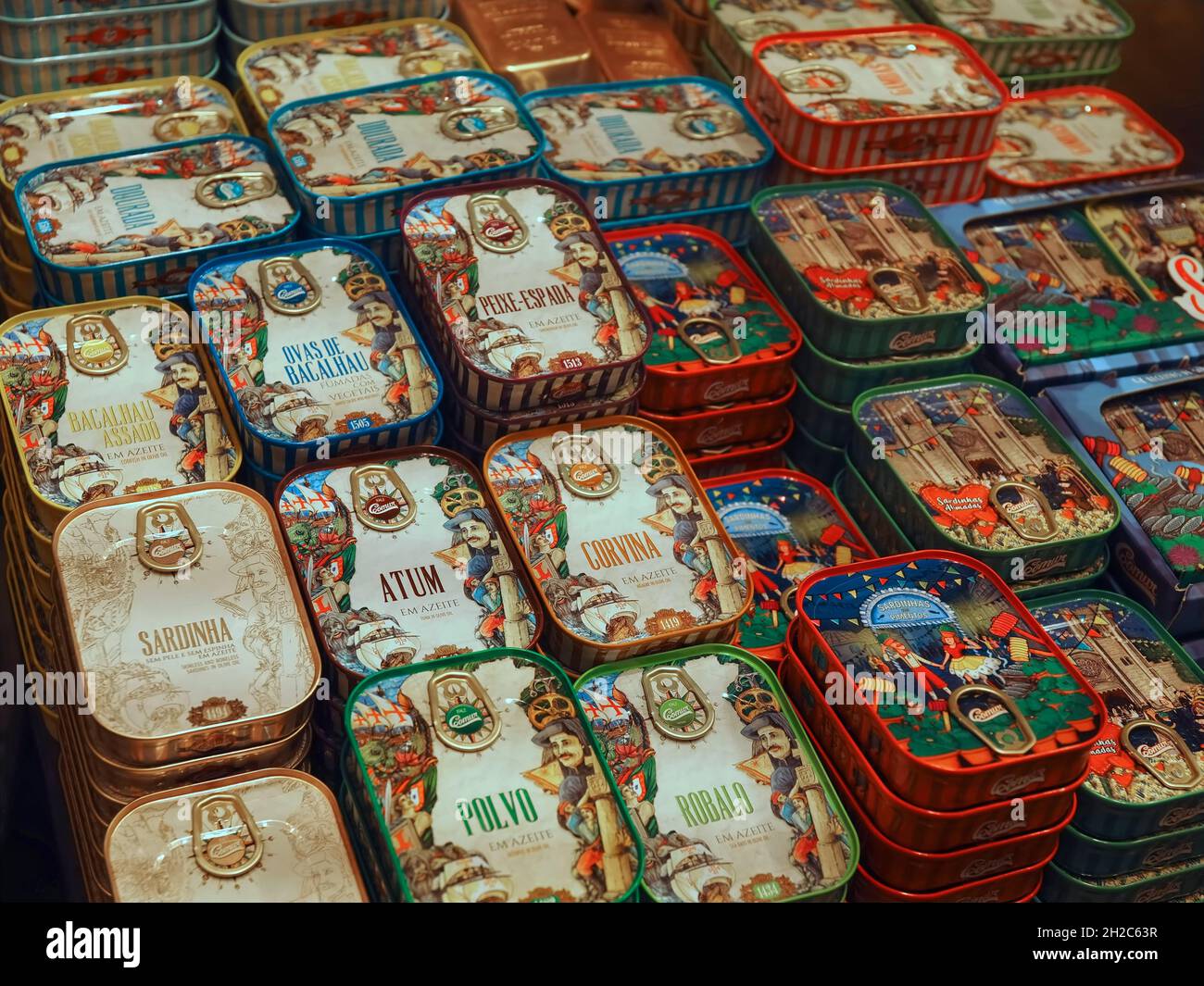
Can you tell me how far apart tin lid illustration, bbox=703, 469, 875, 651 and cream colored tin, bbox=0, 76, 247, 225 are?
1900 millimetres

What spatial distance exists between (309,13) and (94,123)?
80cm

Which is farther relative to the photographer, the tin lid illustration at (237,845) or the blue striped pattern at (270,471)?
the blue striped pattern at (270,471)

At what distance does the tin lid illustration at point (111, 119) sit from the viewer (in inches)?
179

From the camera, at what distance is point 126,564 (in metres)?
3.49

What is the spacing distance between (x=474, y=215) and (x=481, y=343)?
478mm

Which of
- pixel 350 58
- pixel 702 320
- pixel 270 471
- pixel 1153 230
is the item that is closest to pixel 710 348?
pixel 702 320

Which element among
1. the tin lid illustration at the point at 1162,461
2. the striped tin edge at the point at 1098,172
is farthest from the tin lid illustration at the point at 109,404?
the striped tin edge at the point at 1098,172

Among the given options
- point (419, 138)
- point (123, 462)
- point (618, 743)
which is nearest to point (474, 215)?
point (419, 138)

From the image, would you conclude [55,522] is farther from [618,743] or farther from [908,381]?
[908,381]

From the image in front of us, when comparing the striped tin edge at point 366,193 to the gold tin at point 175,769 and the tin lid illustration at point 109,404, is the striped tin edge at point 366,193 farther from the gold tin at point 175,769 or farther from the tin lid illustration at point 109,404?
the gold tin at point 175,769

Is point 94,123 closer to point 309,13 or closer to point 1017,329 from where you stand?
point 309,13

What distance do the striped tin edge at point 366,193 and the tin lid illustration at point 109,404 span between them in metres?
0.49

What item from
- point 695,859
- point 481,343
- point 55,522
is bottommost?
point 695,859
